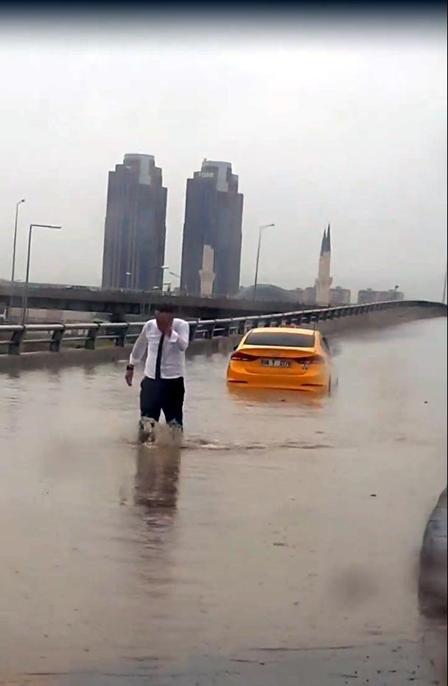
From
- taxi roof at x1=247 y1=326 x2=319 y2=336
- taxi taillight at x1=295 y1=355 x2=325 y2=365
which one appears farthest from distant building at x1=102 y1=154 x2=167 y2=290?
taxi taillight at x1=295 y1=355 x2=325 y2=365

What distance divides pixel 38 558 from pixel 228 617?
1378 millimetres

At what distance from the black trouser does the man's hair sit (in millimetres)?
825

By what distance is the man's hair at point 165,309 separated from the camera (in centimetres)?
929

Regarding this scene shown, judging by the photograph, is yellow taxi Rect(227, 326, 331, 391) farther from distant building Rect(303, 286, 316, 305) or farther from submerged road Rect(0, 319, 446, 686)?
distant building Rect(303, 286, 316, 305)

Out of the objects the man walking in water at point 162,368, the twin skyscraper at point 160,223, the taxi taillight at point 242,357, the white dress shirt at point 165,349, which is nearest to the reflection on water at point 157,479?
the man walking in water at point 162,368

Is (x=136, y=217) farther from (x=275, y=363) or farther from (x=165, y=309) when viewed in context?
(x=275, y=363)

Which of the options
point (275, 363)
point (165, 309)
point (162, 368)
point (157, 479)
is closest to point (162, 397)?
point (162, 368)

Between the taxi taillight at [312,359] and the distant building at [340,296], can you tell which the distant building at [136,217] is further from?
the taxi taillight at [312,359]

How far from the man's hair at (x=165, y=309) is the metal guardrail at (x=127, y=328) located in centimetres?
102

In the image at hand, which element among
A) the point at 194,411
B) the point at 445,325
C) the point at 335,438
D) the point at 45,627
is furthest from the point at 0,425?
the point at 445,325

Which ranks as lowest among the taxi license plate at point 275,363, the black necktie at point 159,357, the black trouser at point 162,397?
the black trouser at point 162,397

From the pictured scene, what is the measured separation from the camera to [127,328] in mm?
14242

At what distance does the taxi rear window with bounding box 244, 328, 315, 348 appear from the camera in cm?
A: 1245

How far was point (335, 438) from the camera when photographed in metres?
10.8
